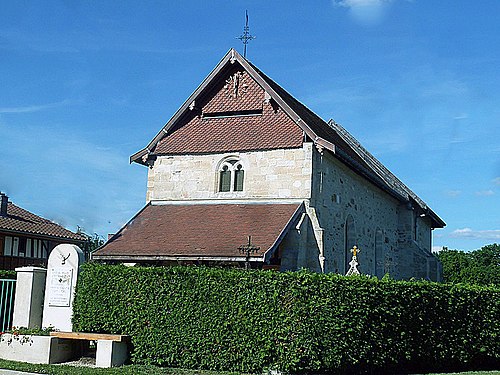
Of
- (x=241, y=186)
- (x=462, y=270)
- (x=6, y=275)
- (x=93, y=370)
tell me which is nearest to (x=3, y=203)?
(x=6, y=275)

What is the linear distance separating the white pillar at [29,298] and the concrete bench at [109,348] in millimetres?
1971

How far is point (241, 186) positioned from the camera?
19.5 m

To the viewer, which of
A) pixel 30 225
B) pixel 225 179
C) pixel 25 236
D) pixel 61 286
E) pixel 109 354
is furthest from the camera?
pixel 30 225

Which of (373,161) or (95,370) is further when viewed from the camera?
(373,161)

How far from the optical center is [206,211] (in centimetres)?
1912

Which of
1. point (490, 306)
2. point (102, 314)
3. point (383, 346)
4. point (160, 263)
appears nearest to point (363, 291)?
point (383, 346)

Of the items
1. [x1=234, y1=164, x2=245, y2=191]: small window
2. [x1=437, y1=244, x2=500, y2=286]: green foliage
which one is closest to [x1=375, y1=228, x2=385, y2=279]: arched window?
[x1=234, y1=164, x2=245, y2=191]: small window

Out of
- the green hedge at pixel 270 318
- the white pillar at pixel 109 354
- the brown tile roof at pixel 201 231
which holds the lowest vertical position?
the white pillar at pixel 109 354

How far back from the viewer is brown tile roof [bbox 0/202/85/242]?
101 ft

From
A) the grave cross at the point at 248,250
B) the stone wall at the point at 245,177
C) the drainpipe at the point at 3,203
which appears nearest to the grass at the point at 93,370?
the grave cross at the point at 248,250

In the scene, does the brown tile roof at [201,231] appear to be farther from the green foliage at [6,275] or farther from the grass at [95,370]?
the grass at [95,370]

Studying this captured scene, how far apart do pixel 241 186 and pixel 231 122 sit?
217cm

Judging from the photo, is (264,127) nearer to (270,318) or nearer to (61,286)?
(61,286)

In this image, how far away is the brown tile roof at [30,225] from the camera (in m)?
30.7
